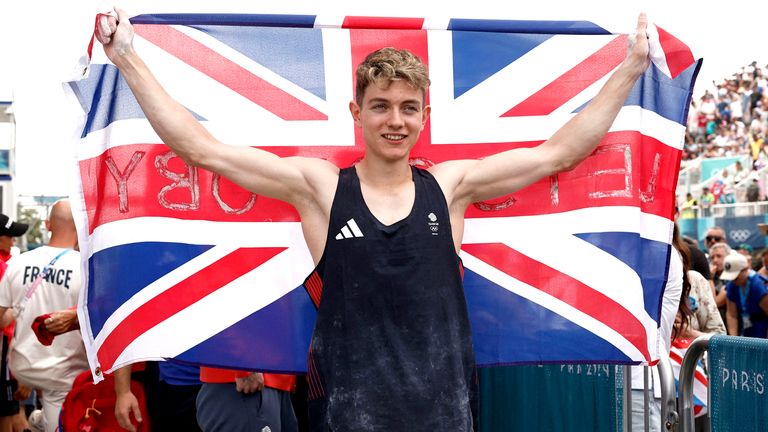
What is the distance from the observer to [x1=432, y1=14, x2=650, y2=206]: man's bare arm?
4.14 m

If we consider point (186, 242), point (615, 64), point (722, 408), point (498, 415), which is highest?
point (615, 64)

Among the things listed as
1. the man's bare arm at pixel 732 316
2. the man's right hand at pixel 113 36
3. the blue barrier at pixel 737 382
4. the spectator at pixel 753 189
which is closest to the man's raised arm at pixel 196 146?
the man's right hand at pixel 113 36

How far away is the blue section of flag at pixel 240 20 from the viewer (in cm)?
447

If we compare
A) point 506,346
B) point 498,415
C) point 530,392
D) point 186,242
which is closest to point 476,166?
point 506,346

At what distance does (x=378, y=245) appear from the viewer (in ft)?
12.2

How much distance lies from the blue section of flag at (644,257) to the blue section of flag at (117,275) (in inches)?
72.9

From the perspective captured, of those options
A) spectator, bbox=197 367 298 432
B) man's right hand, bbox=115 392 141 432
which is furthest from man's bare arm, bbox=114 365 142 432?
spectator, bbox=197 367 298 432

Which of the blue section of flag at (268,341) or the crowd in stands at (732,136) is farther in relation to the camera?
the crowd in stands at (732,136)

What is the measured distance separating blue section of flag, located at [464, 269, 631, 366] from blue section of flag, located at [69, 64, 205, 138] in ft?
4.83

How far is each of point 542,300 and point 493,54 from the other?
111 centimetres

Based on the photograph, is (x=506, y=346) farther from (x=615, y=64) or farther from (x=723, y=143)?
(x=723, y=143)

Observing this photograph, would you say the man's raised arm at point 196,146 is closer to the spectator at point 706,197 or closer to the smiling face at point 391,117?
the smiling face at point 391,117

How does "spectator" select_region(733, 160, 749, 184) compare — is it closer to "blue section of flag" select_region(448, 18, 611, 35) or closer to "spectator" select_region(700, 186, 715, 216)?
"spectator" select_region(700, 186, 715, 216)

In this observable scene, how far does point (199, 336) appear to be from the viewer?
4.46m
